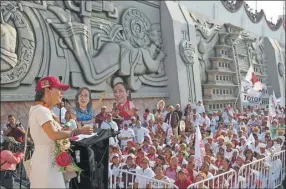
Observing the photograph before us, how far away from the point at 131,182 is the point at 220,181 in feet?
4.52

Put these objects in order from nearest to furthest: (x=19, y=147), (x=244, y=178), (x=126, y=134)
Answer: (x=19, y=147), (x=244, y=178), (x=126, y=134)

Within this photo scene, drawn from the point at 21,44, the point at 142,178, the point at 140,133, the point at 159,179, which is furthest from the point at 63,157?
the point at 21,44

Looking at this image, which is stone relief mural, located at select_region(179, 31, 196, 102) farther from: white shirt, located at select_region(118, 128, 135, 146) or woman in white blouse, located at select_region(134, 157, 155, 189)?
woman in white blouse, located at select_region(134, 157, 155, 189)

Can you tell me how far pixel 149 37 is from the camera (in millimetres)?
13945

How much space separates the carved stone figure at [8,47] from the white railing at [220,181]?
5.42 metres

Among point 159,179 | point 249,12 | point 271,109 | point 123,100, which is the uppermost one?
point 249,12

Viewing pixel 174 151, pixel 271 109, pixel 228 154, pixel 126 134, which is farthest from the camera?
pixel 271 109

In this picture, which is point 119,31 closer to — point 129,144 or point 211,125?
point 211,125

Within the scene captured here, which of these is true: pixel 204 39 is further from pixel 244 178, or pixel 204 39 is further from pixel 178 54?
pixel 244 178

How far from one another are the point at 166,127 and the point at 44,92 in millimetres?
6801

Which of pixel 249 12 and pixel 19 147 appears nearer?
pixel 19 147

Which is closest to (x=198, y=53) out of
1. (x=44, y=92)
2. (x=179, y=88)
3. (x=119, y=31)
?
(x=179, y=88)

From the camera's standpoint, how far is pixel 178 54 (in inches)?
578

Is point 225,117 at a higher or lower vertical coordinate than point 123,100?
lower
